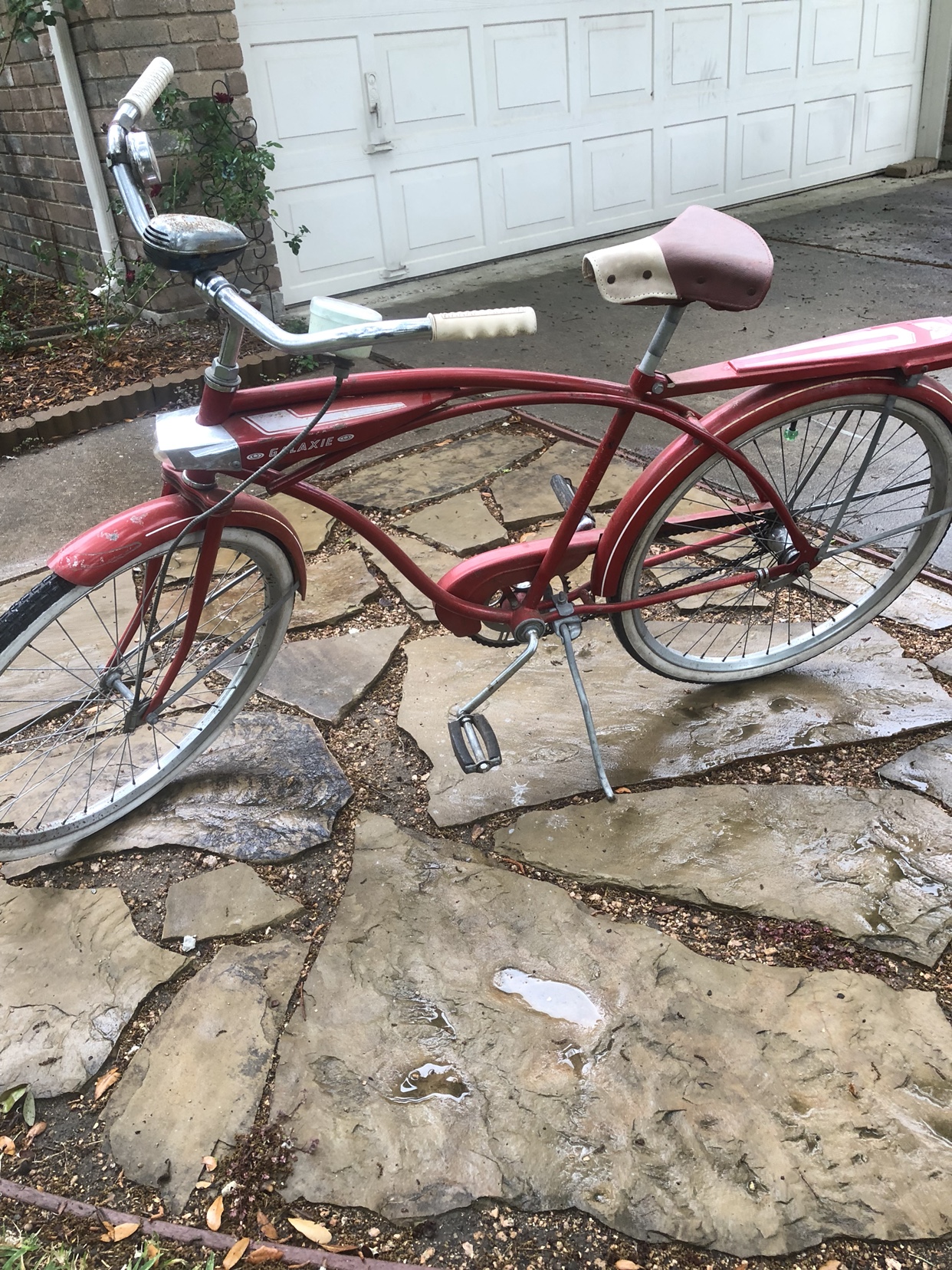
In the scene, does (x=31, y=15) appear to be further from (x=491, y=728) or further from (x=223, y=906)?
(x=223, y=906)

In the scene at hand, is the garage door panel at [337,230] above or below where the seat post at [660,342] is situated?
below

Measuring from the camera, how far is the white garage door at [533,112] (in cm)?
473

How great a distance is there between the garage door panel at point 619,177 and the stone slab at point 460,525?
11.3 feet

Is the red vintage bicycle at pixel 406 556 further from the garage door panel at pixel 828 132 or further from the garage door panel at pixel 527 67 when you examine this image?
the garage door panel at pixel 828 132

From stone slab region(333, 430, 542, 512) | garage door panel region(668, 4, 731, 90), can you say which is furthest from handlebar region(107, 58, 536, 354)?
garage door panel region(668, 4, 731, 90)

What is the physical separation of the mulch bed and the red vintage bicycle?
1863 mm

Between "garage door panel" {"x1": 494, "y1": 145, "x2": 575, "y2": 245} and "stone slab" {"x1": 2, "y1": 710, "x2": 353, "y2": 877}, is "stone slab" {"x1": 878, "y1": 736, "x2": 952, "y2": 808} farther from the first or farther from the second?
"garage door panel" {"x1": 494, "y1": 145, "x2": 575, "y2": 245}

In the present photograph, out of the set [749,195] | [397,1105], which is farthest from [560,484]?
[749,195]

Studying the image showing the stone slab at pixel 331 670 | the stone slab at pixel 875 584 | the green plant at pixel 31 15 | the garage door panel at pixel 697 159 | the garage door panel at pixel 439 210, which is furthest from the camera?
the garage door panel at pixel 697 159

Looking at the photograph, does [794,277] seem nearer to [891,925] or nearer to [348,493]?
[348,493]

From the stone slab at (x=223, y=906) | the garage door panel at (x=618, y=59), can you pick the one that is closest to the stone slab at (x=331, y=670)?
the stone slab at (x=223, y=906)

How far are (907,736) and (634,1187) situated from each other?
1.23 meters

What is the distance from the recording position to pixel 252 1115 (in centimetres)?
151

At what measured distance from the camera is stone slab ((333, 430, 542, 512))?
130 inches
